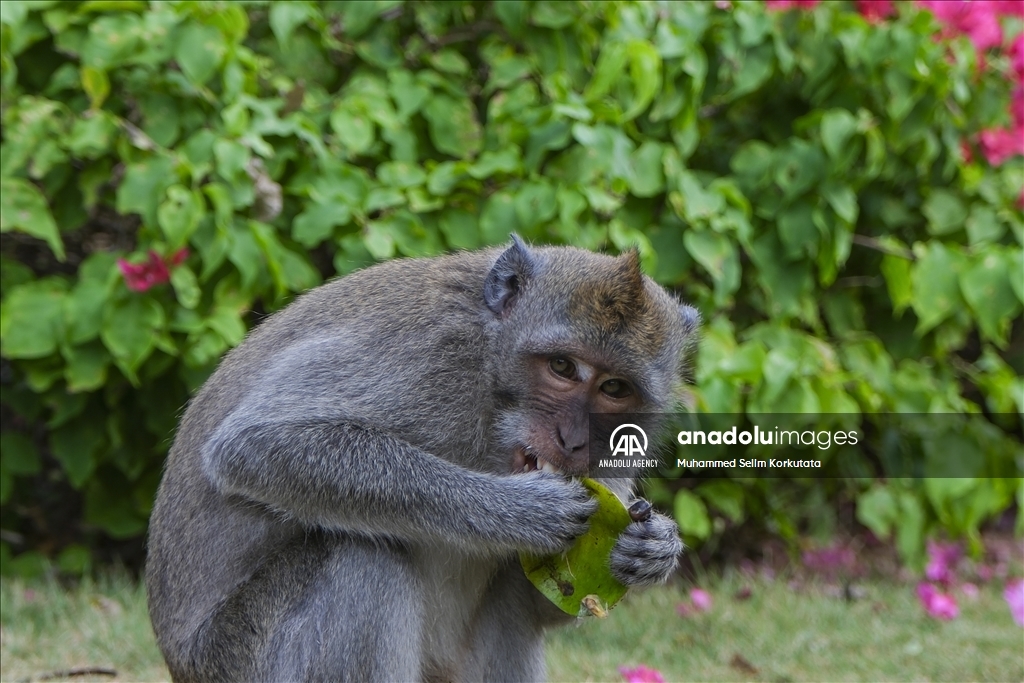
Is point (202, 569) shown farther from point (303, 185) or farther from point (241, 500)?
point (303, 185)

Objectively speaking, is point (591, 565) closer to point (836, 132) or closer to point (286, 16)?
point (286, 16)

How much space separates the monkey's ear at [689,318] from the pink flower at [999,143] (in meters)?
3.39

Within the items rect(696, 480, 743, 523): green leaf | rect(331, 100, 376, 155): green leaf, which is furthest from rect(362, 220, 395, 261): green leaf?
rect(696, 480, 743, 523): green leaf

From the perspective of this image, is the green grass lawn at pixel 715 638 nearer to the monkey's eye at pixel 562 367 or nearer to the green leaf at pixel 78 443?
the green leaf at pixel 78 443

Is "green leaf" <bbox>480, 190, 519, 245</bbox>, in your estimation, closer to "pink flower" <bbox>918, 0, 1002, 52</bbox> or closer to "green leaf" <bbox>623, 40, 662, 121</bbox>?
"green leaf" <bbox>623, 40, 662, 121</bbox>

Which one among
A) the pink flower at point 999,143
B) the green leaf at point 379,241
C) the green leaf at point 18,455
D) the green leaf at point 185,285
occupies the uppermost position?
the pink flower at point 999,143

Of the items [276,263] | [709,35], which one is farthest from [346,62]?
[709,35]

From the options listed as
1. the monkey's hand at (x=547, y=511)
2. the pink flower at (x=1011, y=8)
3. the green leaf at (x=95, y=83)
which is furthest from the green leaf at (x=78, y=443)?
the pink flower at (x=1011, y=8)

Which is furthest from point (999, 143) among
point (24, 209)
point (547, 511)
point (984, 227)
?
point (24, 209)

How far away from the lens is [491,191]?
5.98 metres

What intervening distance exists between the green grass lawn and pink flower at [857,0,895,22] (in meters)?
3.22

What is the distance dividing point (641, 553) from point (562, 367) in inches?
24.7

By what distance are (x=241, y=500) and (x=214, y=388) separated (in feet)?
1.51

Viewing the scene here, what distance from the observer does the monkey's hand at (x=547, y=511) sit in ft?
11.8
